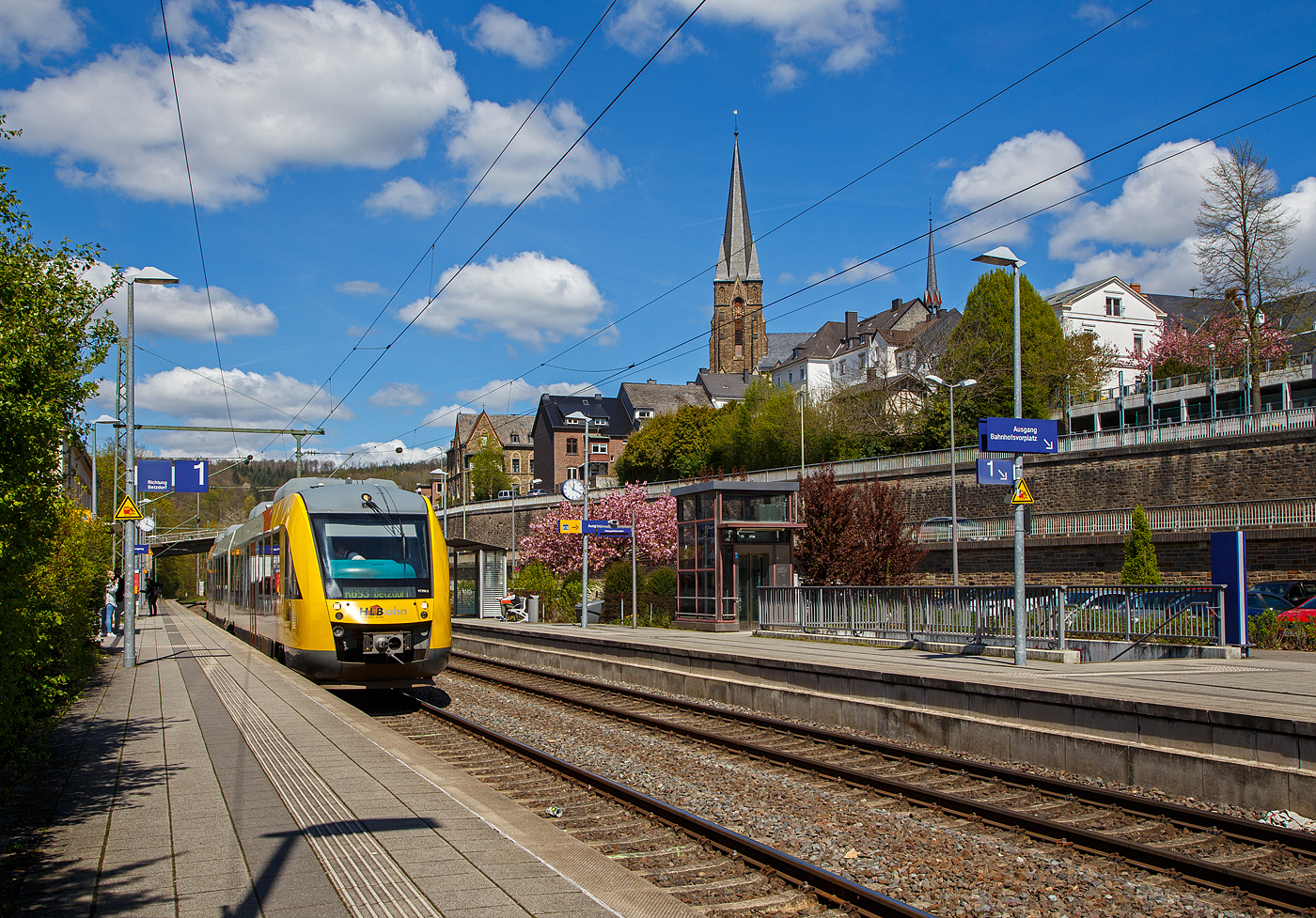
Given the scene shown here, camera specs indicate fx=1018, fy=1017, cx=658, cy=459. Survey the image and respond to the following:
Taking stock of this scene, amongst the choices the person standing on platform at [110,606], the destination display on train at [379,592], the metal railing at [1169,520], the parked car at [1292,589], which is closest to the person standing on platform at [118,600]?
the person standing on platform at [110,606]

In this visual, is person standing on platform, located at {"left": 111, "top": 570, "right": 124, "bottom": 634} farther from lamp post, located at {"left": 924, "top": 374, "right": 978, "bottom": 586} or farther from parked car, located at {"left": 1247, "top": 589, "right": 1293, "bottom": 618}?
parked car, located at {"left": 1247, "top": 589, "right": 1293, "bottom": 618}

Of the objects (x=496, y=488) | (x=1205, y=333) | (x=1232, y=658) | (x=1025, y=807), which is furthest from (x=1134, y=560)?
(x=496, y=488)

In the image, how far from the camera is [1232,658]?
667 inches

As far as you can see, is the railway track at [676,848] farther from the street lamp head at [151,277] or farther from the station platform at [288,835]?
the street lamp head at [151,277]

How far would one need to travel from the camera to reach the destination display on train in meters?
13.9

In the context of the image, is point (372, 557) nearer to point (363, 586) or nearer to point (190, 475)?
point (363, 586)

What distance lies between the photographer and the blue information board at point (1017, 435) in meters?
16.7

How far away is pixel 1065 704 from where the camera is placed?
1128 cm

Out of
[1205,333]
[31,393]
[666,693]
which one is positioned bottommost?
[666,693]

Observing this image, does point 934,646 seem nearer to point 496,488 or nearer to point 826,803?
point 826,803

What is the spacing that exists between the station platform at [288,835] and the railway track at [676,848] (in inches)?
25.0

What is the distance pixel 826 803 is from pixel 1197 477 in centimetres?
3283

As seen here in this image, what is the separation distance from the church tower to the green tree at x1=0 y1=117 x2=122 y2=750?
361 ft

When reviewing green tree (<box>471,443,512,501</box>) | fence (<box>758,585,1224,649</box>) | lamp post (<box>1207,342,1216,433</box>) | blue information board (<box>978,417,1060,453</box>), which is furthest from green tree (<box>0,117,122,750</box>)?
green tree (<box>471,443,512,501</box>)
